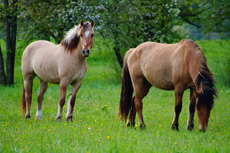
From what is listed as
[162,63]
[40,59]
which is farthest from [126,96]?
[40,59]

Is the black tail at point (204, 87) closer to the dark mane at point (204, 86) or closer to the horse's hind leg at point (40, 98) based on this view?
the dark mane at point (204, 86)

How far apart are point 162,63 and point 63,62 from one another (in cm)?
234

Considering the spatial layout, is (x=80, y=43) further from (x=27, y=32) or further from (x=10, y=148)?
(x=27, y=32)

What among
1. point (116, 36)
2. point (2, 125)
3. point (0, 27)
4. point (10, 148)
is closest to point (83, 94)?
point (116, 36)

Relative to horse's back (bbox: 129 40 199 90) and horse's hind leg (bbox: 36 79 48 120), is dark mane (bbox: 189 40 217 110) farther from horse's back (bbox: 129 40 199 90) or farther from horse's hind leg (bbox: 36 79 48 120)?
horse's hind leg (bbox: 36 79 48 120)

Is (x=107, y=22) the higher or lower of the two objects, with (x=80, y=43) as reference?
lower

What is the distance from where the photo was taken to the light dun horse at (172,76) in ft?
16.1

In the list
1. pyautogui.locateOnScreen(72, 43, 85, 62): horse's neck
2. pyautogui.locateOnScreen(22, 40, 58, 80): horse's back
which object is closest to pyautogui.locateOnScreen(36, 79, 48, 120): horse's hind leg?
pyautogui.locateOnScreen(22, 40, 58, 80): horse's back

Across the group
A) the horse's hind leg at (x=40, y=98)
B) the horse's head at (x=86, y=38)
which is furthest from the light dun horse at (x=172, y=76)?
the horse's hind leg at (x=40, y=98)

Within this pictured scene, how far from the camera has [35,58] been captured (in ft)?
22.7

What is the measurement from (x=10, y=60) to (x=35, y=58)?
710 centimetres

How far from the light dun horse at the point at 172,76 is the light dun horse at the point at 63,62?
3.63 ft

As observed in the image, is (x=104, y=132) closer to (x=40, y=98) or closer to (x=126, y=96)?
(x=126, y=96)

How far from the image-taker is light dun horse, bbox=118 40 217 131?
4.91 meters
